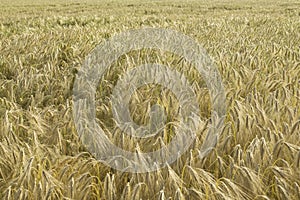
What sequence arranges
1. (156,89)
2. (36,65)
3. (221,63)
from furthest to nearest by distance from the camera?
(36,65)
(221,63)
(156,89)

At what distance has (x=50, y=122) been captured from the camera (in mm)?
2166

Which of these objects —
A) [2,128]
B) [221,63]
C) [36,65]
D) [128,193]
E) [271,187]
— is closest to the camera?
[128,193]

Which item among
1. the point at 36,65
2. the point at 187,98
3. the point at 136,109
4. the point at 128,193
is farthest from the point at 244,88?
the point at 36,65

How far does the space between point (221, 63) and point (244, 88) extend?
0.66 metres

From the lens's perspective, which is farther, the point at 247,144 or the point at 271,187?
the point at 247,144

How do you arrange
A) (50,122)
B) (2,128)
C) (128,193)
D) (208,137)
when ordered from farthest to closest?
(50,122) → (2,128) → (208,137) → (128,193)

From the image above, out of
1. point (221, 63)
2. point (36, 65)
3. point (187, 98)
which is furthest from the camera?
point (36, 65)

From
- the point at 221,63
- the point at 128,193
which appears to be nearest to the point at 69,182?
the point at 128,193

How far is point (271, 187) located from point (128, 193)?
59 centimetres

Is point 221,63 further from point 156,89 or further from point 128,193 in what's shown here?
point 128,193

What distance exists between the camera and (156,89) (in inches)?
101

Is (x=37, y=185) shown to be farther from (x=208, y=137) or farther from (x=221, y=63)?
(x=221, y=63)

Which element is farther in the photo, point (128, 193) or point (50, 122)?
point (50, 122)

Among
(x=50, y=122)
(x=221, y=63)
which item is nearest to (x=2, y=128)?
(x=50, y=122)
